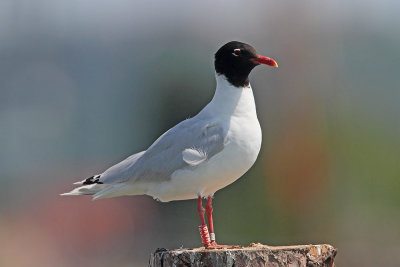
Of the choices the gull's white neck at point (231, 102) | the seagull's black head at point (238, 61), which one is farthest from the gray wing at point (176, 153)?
the seagull's black head at point (238, 61)

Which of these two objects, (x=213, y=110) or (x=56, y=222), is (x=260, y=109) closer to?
(x=56, y=222)

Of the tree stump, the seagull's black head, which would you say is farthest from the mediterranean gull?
the tree stump

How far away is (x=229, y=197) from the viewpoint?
48.9 ft

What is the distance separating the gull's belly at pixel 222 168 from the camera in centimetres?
554

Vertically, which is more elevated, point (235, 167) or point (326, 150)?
point (326, 150)

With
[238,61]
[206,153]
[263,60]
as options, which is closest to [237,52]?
[238,61]

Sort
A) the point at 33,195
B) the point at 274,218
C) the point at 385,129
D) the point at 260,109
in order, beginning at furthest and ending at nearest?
the point at 33,195, the point at 385,129, the point at 260,109, the point at 274,218

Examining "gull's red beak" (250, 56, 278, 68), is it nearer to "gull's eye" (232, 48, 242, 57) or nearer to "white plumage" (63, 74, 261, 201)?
"gull's eye" (232, 48, 242, 57)

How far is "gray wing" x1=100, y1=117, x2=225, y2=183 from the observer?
557 centimetres

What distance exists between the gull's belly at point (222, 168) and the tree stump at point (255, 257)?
2.11ft

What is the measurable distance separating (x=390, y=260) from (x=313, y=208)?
4.43m

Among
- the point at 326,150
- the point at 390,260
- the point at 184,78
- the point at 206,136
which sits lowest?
the point at 390,260

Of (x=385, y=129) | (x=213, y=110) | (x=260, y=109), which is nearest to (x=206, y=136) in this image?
(x=213, y=110)

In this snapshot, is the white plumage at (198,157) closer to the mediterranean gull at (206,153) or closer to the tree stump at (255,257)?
the mediterranean gull at (206,153)
